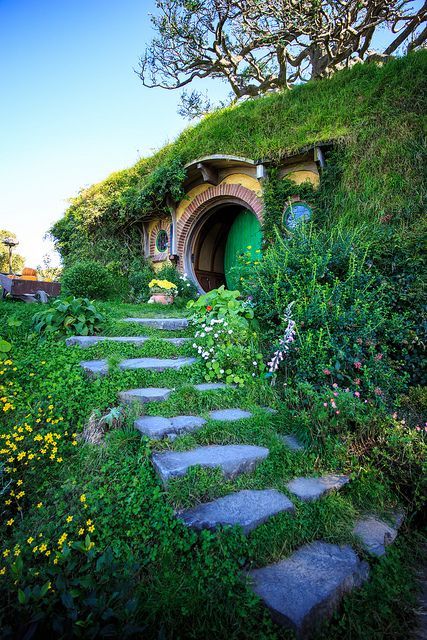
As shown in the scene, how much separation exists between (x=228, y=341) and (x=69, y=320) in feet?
Answer: 5.72

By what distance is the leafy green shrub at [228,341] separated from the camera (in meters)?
3.07

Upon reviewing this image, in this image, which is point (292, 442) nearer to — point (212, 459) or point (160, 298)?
point (212, 459)

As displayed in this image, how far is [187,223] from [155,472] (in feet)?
21.8

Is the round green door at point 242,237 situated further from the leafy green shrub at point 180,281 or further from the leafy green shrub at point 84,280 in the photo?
the leafy green shrub at point 84,280

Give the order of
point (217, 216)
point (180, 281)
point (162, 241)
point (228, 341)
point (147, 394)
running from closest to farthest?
point (147, 394)
point (228, 341)
point (180, 281)
point (217, 216)
point (162, 241)

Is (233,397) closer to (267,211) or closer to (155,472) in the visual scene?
(155,472)

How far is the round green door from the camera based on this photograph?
289 inches

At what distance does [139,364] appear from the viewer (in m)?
3.12

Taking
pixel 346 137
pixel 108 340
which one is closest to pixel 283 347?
pixel 108 340

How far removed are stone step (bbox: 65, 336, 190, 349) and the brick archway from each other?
3639 mm

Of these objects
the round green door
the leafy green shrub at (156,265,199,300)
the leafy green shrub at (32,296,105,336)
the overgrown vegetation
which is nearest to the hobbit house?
the round green door

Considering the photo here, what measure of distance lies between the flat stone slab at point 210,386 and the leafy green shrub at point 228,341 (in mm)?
44

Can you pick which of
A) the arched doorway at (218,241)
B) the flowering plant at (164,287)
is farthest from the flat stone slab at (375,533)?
the arched doorway at (218,241)

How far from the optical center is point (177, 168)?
7.35 metres
